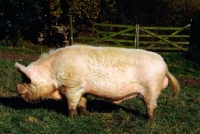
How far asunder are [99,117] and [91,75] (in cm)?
82

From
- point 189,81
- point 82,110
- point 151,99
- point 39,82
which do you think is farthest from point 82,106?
point 189,81

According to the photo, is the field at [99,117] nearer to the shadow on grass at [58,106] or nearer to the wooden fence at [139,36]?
the shadow on grass at [58,106]

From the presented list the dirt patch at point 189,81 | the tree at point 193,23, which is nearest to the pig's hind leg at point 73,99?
the dirt patch at point 189,81

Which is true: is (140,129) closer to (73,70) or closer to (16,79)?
(73,70)

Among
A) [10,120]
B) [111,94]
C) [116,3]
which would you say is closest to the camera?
[10,120]

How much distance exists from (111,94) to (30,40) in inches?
546

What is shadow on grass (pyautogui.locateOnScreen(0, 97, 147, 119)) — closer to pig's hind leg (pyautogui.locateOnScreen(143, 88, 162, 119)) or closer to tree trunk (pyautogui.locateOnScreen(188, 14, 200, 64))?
pig's hind leg (pyautogui.locateOnScreen(143, 88, 162, 119))

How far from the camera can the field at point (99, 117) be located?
21.3ft

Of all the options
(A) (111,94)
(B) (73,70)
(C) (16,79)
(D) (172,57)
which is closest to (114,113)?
(A) (111,94)

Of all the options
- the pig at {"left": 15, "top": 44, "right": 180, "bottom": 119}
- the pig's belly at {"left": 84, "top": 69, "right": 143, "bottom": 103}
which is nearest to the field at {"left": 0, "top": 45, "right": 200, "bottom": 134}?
the pig at {"left": 15, "top": 44, "right": 180, "bottom": 119}

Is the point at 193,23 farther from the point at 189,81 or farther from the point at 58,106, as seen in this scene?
the point at 58,106

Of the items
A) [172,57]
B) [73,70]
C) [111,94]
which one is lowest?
[172,57]

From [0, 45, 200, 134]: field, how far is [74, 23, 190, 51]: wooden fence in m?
10.1

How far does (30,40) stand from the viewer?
20.5 m
